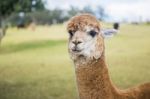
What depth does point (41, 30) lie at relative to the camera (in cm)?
301

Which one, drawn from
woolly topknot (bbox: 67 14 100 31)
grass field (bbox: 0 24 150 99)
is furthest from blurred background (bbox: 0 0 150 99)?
woolly topknot (bbox: 67 14 100 31)

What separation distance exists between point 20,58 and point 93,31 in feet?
4.63

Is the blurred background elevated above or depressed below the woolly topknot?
below

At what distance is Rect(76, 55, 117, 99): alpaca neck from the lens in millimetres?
1591

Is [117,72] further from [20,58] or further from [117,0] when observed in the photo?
[20,58]

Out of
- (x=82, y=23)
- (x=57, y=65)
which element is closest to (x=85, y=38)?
(x=82, y=23)

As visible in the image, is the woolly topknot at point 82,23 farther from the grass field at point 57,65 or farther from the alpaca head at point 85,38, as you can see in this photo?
the grass field at point 57,65

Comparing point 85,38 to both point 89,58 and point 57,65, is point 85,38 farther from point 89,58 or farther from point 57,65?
point 57,65

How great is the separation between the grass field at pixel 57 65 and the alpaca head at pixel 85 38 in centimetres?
102

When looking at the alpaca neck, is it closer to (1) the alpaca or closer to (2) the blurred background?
(1) the alpaca

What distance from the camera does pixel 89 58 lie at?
62.1 inches

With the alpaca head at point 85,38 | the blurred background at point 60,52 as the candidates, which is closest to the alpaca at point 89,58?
the alpaca head at point 85,38

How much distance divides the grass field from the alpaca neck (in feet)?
3.23

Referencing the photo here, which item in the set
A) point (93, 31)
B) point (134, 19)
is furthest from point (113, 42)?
point (93, 31)
